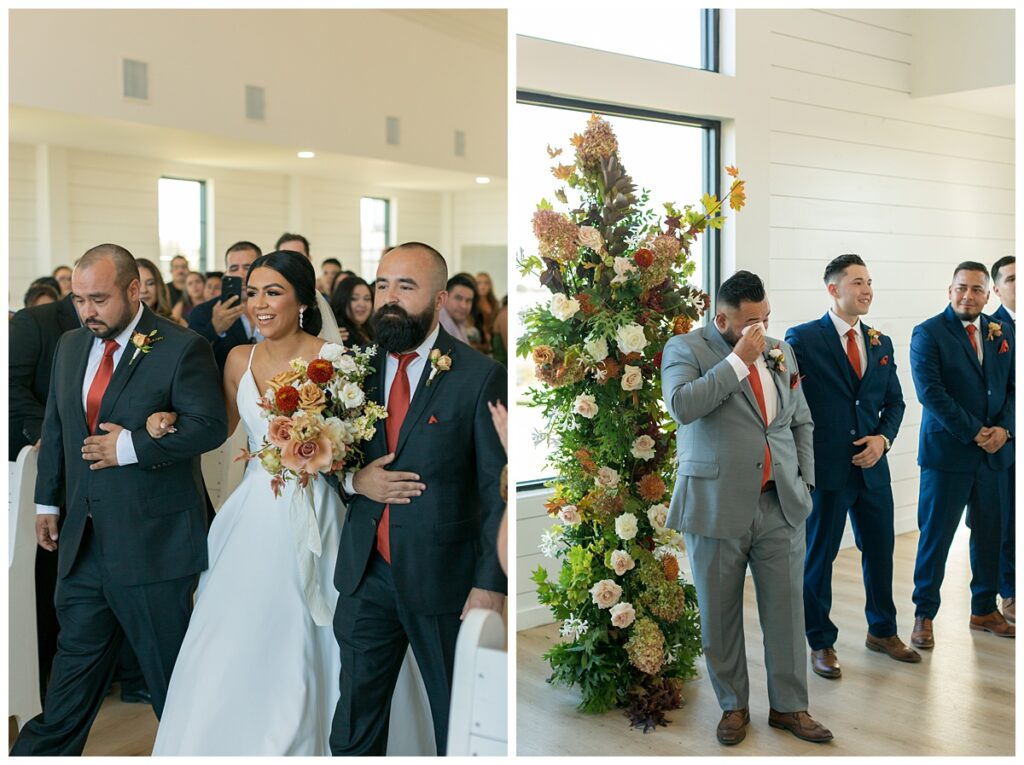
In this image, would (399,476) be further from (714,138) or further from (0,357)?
(714,138)

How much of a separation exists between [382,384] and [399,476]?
25cm

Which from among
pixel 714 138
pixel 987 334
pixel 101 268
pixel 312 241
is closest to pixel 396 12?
pixel 312 241

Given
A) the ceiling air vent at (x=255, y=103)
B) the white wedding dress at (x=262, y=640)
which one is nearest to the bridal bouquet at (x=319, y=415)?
the white wedding dress at (x=262, y=640)

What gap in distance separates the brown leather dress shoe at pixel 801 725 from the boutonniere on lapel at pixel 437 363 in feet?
6.24

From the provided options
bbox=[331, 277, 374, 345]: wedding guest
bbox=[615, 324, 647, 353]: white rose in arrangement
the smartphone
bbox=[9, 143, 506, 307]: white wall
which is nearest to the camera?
bbox=[615, 324, 647, 353]: white rose in arrangement

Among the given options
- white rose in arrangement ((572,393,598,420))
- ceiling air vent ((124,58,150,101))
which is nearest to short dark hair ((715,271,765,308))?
white rose in arrangement ((572,393,598,420))

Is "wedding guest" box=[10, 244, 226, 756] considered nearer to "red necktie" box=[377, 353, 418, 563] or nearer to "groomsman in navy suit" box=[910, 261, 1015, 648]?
"red necktie" box=[377, 353, 418, 563]

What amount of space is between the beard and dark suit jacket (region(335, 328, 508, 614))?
0.19 feet

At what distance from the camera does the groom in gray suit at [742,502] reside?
351cm

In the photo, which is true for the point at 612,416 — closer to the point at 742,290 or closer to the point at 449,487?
the point at 742,290

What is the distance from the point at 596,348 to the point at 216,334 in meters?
1.43

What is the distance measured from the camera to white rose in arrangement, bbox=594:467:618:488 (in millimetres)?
3832

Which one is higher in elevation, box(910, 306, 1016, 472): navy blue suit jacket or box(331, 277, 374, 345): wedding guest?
box(331, 277, 374, 345): wedding guest

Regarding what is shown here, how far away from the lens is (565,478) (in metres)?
3.93
